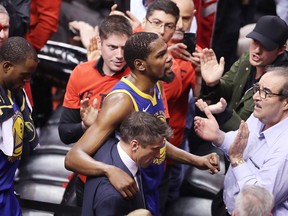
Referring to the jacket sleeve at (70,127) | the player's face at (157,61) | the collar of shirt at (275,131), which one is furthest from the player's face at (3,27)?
the collar of shirt at (275,131)

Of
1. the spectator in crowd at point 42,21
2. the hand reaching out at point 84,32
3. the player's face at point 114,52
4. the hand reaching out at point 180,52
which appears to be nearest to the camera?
the player's face at point 114,52

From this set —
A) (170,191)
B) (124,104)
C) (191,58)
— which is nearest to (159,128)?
(124,104)

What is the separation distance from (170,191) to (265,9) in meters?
2.04

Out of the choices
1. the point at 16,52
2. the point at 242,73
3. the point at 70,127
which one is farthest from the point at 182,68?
the point at 16,52

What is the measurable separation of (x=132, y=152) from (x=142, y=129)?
4.9 inches

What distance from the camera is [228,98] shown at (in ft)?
17.1

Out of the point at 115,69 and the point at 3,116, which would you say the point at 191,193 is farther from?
the point at 3,116

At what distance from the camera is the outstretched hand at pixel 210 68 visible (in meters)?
5.00

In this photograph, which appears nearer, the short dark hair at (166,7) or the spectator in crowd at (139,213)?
the spectator in crowd at (139,213)

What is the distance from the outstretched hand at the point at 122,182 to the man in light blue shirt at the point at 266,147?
65cm

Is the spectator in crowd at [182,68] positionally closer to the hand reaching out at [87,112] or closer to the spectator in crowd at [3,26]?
the hand reaching out at [87,112]

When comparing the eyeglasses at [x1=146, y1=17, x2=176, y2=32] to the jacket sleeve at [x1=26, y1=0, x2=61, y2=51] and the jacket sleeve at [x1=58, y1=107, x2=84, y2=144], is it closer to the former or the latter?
the jacket sleeve at [x1=58, y1=107, x2=84, y2=144]

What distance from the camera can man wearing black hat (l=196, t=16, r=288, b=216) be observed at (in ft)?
16.0

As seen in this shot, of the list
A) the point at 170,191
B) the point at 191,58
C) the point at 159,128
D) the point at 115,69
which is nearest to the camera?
the point at 159,128
